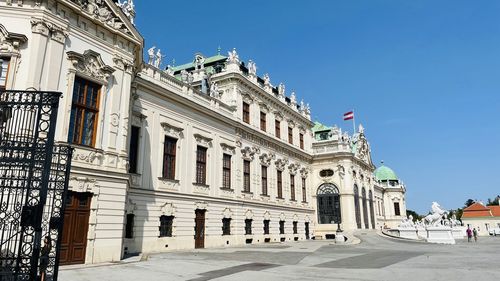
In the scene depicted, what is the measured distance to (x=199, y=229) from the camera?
25.9 metres

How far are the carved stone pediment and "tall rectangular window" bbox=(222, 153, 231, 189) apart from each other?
14.1 m

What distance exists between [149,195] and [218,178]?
7362 mm

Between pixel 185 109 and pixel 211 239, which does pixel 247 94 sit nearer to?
pixel 185 109

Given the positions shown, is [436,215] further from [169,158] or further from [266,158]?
[169,158]

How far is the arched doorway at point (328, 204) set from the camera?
4438 centimetres

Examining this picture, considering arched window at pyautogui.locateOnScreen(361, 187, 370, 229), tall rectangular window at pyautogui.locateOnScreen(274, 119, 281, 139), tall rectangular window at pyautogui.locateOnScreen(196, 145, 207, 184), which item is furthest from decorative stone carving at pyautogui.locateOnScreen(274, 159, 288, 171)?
arched window at pyautogui.locateOnScreen(361, 187, 370, 229)

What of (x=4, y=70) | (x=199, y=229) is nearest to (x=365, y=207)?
(x=199, y=229)

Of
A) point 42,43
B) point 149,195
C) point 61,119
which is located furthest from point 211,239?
point 42,43

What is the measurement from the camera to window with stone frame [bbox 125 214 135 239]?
810 inches

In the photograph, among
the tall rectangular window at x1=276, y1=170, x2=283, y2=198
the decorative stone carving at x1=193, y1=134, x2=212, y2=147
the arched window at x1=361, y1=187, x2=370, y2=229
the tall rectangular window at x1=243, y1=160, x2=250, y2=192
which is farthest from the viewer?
the arched window at x1=361, y1=187, x2=370, y2=229

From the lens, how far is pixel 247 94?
3444cm

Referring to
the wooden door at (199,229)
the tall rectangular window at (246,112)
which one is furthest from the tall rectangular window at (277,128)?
the wooden door at (199,229)

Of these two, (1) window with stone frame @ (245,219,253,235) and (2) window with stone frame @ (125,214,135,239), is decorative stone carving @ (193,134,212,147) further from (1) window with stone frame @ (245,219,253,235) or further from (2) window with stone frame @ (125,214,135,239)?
(1) window with stone frame @ (245,219,253,235)

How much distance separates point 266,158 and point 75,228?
23109 mm
